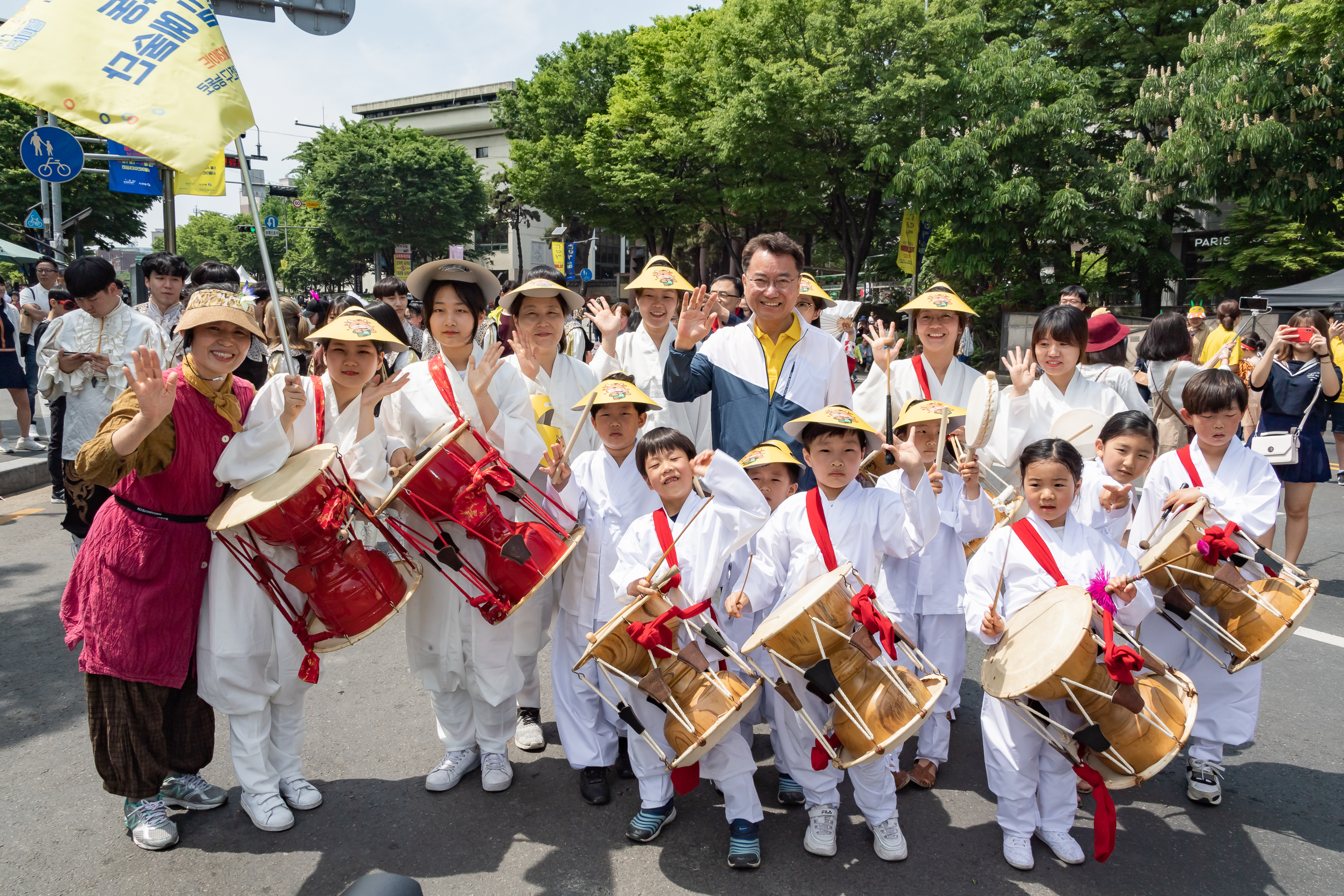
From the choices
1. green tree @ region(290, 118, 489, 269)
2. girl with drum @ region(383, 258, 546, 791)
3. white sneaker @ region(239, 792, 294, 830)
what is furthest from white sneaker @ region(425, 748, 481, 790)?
green tree @ region(290, 118, 489, 269)

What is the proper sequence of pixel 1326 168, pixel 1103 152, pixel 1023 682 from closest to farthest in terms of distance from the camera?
1. pixel 1023 682
2. pixel 1326 168
3. pixel 1103 152

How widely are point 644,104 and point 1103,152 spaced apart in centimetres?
1324

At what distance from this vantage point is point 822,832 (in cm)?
308

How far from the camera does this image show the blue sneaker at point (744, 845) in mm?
2977

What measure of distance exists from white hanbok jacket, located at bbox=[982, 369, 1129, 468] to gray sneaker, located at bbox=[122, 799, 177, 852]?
3726 millimetres

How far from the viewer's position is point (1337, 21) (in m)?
12.3

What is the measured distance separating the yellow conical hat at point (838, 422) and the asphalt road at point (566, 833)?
1.51 meters

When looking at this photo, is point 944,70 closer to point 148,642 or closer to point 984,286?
point 984,286

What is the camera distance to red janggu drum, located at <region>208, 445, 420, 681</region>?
2932mm

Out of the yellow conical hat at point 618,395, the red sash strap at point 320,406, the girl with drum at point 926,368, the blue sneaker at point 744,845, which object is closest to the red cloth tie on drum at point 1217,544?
the girl with drum at point 926,368

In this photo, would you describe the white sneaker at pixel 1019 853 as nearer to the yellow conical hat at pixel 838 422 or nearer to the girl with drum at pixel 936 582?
the girl with drum at pixel 936 582

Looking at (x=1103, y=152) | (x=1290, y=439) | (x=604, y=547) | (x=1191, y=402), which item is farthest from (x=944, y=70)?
(x=604, y=547)

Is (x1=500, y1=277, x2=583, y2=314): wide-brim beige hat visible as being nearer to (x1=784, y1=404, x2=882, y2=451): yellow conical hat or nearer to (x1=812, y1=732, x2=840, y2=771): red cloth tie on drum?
(x1=784, y1=404, x2=882, y2=451): yellow conical hat

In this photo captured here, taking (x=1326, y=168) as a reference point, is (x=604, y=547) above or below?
below
